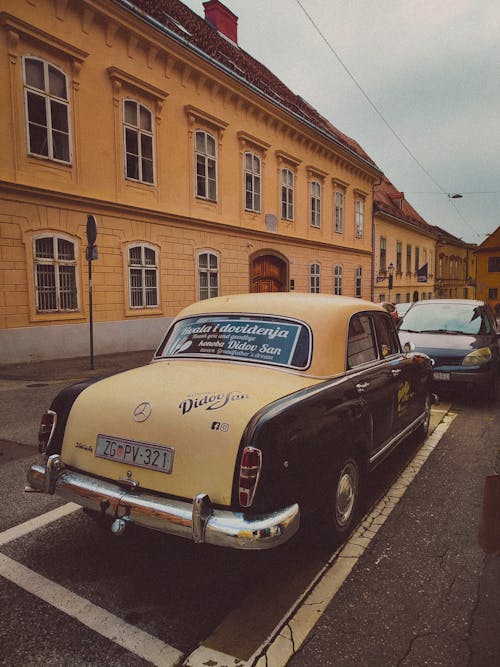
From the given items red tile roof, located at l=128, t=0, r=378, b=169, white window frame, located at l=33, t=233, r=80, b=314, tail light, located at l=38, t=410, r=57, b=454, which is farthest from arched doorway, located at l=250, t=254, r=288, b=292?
tail light, located at l=38, t=410, r=57, b=454

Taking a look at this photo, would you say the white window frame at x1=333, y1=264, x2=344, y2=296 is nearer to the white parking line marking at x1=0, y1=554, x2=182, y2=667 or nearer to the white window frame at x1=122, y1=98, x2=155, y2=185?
the white window frame at x1=122, y1=98, x2=155, y2=185

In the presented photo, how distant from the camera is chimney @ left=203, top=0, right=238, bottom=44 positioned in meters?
19.8

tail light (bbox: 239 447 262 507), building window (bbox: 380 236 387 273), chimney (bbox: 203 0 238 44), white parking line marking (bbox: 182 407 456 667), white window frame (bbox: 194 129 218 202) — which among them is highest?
chimney (bbox: 203 0 238 44)

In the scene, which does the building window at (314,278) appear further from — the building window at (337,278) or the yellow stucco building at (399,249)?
the yellow stucco building at (399,249)

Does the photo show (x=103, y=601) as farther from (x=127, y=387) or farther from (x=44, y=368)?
(x=44, y=368)

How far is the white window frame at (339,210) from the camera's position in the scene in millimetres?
23795

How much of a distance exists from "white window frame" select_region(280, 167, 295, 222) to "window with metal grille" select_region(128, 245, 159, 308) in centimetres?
773

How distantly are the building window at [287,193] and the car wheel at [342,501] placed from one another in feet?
57.1

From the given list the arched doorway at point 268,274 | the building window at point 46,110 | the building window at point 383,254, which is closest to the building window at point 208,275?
the arched doorway at point 268,274

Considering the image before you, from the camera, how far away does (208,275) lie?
1591 centimetres

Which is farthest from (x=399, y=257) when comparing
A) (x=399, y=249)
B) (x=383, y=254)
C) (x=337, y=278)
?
(x=337, y=278)

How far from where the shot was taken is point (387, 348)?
4.32m

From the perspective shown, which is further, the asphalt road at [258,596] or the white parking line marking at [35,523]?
the white parking line marking at [35,523]

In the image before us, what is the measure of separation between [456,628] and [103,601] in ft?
6.01
